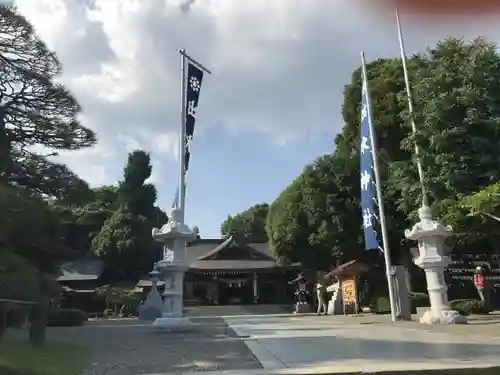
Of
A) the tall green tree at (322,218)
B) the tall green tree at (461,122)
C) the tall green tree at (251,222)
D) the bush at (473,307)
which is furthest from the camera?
the tall green tree at (251,222)

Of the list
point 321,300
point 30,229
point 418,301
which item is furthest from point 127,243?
point 30,229

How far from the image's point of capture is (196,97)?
57.4 ft

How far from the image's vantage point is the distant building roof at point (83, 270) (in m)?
37.2

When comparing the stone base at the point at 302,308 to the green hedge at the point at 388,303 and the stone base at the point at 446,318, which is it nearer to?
the green hedge at the point at 388,303

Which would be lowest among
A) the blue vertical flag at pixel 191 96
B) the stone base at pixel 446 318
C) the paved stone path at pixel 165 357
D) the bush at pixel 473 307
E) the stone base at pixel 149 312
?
the paved stone path at pixel 165 357

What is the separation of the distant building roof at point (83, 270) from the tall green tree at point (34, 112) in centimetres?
2316

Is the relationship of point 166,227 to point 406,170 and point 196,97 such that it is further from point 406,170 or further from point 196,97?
point 406,170

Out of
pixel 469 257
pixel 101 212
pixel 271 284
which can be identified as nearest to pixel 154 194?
pixel 101 212

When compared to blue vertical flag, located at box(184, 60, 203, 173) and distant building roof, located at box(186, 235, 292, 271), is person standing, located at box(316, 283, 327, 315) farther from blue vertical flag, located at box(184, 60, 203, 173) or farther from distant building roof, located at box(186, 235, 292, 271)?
blue vertical flag, located at box(184, 60, 203, 173)

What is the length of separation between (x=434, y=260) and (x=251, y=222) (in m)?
49.5

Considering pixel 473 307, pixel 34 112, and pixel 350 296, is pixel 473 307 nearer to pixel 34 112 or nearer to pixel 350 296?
pixel 350 296

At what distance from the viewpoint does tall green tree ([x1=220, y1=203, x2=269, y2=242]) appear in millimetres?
60719

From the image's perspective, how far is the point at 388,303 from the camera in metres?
22.5

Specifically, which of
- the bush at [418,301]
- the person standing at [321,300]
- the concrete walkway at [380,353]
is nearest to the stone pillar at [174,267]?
the concrete walkway at [380,353]
